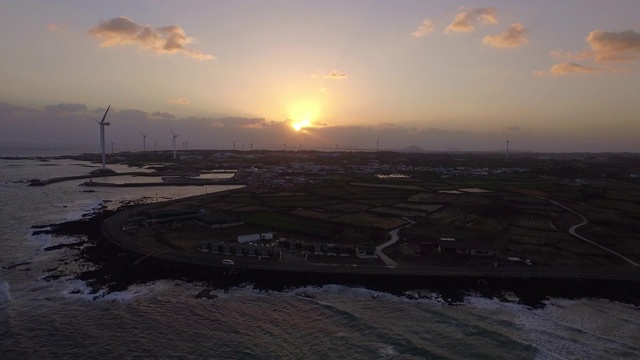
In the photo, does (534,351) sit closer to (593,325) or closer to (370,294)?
(593,325)

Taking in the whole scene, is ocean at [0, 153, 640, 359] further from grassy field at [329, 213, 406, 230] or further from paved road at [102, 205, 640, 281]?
grassy field at [329, 213, 406, 230]

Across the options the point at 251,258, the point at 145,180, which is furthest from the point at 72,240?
the point at 145,180

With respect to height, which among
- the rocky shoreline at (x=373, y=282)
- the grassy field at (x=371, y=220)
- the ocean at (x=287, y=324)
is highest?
the grassy field at (x=371, y=220)

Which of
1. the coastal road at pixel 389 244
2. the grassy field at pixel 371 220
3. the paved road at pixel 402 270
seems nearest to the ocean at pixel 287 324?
the paved road at pixel 402 270

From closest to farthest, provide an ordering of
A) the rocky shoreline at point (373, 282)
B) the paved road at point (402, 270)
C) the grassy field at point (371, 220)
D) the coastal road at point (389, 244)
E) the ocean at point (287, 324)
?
1. the ocean at point (287, 324)
2. the rocky shoreline at point (373, 282)
3. the paved road at point (402, 270)
4. the coastal road at point (389, 244)
5. the grassy field at point (371, 220)

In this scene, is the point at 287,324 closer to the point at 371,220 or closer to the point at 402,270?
the point at 402,270

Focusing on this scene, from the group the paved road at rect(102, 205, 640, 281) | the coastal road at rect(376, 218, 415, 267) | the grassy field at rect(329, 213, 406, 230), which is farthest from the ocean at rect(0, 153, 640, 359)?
the grassy field at rect(329, 213, 406, 230)

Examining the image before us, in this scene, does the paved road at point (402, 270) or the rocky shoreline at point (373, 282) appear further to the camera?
the paved road at point (402, 270)

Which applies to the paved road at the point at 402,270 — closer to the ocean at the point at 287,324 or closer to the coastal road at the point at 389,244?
the coastal road at the point at 389,244
